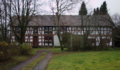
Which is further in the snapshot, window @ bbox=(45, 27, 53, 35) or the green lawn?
window @ bbox=(45, 27, 53, 35)

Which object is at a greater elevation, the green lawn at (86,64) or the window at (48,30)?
the window at (48,30)

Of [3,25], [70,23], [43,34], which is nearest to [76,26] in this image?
[70,23]

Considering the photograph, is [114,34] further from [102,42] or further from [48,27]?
[48,27]

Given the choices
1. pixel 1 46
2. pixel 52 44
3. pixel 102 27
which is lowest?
pixel 52 44

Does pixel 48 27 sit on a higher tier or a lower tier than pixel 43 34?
higher

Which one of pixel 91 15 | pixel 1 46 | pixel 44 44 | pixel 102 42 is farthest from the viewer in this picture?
pixel 44 44

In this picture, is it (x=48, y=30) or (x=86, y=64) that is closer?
(x=86, y=64)

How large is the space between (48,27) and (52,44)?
174 inches

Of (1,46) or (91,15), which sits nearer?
(1,46)

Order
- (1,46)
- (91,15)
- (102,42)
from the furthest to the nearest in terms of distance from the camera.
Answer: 1. (91,15)
2. (102,42)
3. (1,46)

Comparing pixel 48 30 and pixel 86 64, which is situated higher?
pixel 48 30

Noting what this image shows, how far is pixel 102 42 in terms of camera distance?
2053cm

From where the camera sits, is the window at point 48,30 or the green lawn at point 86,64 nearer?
the green lawn at point 86,64

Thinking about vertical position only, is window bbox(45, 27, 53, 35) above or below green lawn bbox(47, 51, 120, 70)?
above
